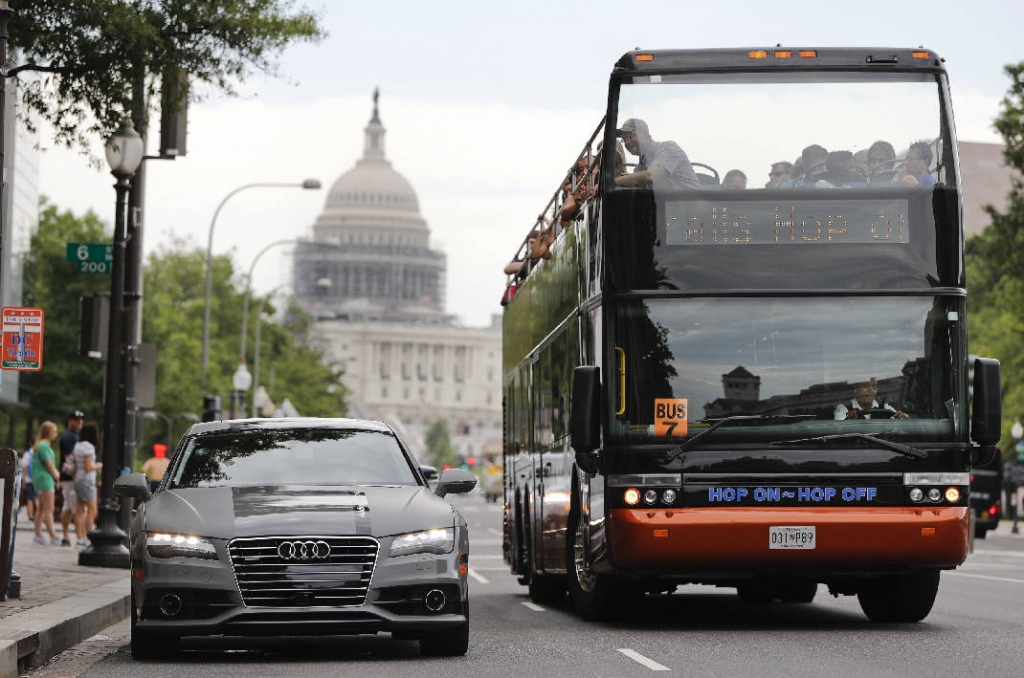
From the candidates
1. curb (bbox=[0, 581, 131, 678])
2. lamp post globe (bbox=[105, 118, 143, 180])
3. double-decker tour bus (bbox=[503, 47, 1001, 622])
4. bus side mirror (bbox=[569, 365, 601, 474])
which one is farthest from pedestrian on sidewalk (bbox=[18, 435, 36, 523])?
double-decker tour bus (bbox=[503, 47, 1001, 622])

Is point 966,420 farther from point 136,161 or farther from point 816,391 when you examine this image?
point 136,161

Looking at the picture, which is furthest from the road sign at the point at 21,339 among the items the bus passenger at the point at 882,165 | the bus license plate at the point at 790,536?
the bus passenger at the point at 882,165

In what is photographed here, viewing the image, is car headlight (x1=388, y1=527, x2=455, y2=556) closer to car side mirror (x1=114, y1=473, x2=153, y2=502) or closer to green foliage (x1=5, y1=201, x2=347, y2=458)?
car side mirror (x1=114, y1=473, x2=153, y2=502)

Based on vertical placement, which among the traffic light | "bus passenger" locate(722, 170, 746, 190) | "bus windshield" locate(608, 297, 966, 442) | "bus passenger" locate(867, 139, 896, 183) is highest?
"bus passenger" locate(867, 139, 896, 183)

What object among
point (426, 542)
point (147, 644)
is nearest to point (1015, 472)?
point (426, 542)

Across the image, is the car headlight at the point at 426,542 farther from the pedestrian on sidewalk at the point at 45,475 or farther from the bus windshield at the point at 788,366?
the pedestrian on sidewalk at the point at 45,475

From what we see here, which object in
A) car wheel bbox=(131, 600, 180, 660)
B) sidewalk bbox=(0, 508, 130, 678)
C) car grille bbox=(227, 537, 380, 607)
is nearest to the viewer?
car grille bbox=(227, 537, 380, 607)

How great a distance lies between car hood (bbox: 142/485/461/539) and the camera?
1208 centimetres

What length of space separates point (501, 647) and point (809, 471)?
2.48m

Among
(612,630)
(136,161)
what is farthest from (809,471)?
(136,161)

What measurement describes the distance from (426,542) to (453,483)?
0.96 metres

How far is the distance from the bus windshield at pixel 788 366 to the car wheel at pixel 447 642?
2.35 metres

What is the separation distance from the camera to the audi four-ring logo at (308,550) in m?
12.0

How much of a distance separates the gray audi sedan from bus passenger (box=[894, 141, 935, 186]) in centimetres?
428
